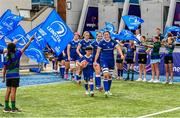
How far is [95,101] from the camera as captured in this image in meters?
12.3

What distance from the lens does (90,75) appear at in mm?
13445

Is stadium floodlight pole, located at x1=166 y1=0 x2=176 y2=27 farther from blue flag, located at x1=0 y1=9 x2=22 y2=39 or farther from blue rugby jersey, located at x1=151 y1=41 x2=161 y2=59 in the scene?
blue flag, located at x1=0 y1=9 x2=22 y2=39

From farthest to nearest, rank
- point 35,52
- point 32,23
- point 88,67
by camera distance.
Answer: point 32,23
point 35,52
point 88,67

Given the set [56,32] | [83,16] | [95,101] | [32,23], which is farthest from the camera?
[83,16]

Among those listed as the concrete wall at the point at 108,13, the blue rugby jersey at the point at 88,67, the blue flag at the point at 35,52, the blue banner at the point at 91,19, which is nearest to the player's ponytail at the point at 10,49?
the blue rugby jersey at the point at 88,67

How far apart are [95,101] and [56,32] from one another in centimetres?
504

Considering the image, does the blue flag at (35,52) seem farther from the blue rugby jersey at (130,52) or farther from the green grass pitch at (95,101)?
the blue rugby jersey at (130,52)

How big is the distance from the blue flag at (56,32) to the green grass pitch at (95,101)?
1.58 m

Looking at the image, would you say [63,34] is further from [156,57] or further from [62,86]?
[156,57]

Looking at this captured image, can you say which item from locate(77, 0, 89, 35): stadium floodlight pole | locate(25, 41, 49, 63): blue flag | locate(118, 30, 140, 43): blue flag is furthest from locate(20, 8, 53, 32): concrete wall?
locate(118, 30, 140, 43): blue flag

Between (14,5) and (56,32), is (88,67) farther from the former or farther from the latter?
(14,5)

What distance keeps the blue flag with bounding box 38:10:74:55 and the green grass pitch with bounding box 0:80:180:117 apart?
62.2 inches

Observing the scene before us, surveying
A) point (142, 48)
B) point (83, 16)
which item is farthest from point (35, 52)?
point (83, 16)

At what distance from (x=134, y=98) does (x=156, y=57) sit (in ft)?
16.2
